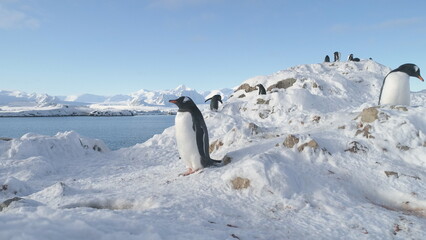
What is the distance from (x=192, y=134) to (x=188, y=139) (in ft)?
0.64

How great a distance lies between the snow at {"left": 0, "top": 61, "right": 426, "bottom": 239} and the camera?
3887 mm

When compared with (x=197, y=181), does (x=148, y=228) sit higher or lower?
higher

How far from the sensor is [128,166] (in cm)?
1402

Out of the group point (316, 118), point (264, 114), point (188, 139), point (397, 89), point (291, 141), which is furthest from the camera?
point (264, 114)

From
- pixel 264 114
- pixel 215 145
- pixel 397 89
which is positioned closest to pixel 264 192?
pixel 215 145

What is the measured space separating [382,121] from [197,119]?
5.54m

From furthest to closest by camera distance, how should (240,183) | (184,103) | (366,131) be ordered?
(366,131) → (184,103) → (240,183)

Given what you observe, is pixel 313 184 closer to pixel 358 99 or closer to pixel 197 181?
pixel 197 181

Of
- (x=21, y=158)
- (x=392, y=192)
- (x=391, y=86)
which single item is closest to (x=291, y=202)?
(x=392, y=192)

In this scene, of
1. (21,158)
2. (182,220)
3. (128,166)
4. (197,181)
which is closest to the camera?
(182,220)

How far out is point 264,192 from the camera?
268 inches

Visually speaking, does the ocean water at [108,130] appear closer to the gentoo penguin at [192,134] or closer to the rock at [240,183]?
the gentoo penguin at [192,134]

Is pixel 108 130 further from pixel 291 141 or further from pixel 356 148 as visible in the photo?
pixel 356 148

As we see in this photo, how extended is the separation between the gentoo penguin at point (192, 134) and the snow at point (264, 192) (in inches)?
20.6
